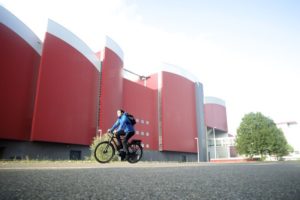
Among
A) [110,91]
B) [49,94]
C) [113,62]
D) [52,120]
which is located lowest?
[52,120]

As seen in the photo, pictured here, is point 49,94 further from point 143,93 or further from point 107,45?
point 143,93

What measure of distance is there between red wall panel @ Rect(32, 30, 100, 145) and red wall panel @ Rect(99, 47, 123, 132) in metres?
1.15

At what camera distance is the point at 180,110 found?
168ft

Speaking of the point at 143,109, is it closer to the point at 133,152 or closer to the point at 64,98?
the point at 64,98

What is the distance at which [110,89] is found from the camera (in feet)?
124

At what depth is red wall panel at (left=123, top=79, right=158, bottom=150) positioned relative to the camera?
143 feet

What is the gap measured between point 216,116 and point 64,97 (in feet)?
161

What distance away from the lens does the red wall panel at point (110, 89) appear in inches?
1417

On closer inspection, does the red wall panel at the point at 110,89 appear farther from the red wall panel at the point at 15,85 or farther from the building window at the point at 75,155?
the red wall panel at the point at 15,85

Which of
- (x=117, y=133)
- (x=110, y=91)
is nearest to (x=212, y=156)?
(x=110, y=91)

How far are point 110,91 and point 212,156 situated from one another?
4203cm

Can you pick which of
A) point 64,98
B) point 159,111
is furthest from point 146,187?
point 159,111

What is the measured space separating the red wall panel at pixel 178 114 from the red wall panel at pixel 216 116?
1433 centimetres

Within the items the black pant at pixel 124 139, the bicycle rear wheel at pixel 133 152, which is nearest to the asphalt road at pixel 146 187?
the black pant at pixel 124 139
